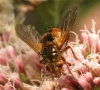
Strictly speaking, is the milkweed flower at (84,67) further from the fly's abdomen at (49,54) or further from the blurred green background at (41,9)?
the blurred green background at (41,9)

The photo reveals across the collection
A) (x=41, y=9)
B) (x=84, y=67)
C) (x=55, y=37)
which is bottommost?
(x=84, y=67)

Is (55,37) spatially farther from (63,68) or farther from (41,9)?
(41,9)

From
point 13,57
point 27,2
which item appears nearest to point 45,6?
point 27,2

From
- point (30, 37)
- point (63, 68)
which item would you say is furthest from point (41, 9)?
point (63, 68)

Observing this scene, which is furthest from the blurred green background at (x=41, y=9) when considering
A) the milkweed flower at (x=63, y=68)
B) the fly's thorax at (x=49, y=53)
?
the fly's thorax at (x=49, y=53)

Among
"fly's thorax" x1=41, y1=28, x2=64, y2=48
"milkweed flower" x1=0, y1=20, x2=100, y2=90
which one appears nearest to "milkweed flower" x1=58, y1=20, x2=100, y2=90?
"milkweed flower" x1=0, y1=20, x2=100, y2=90

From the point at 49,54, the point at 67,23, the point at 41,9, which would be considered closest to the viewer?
the point at 49,54

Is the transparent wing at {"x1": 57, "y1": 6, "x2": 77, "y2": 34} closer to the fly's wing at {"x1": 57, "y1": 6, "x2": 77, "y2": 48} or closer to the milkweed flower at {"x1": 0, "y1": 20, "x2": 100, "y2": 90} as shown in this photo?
the fly's wing at {"x1": 57, "y1": 6, "x2": 77, "y2": 48}

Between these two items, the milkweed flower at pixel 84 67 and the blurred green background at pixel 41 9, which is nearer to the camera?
the milkweed flower at pixel 84 67
